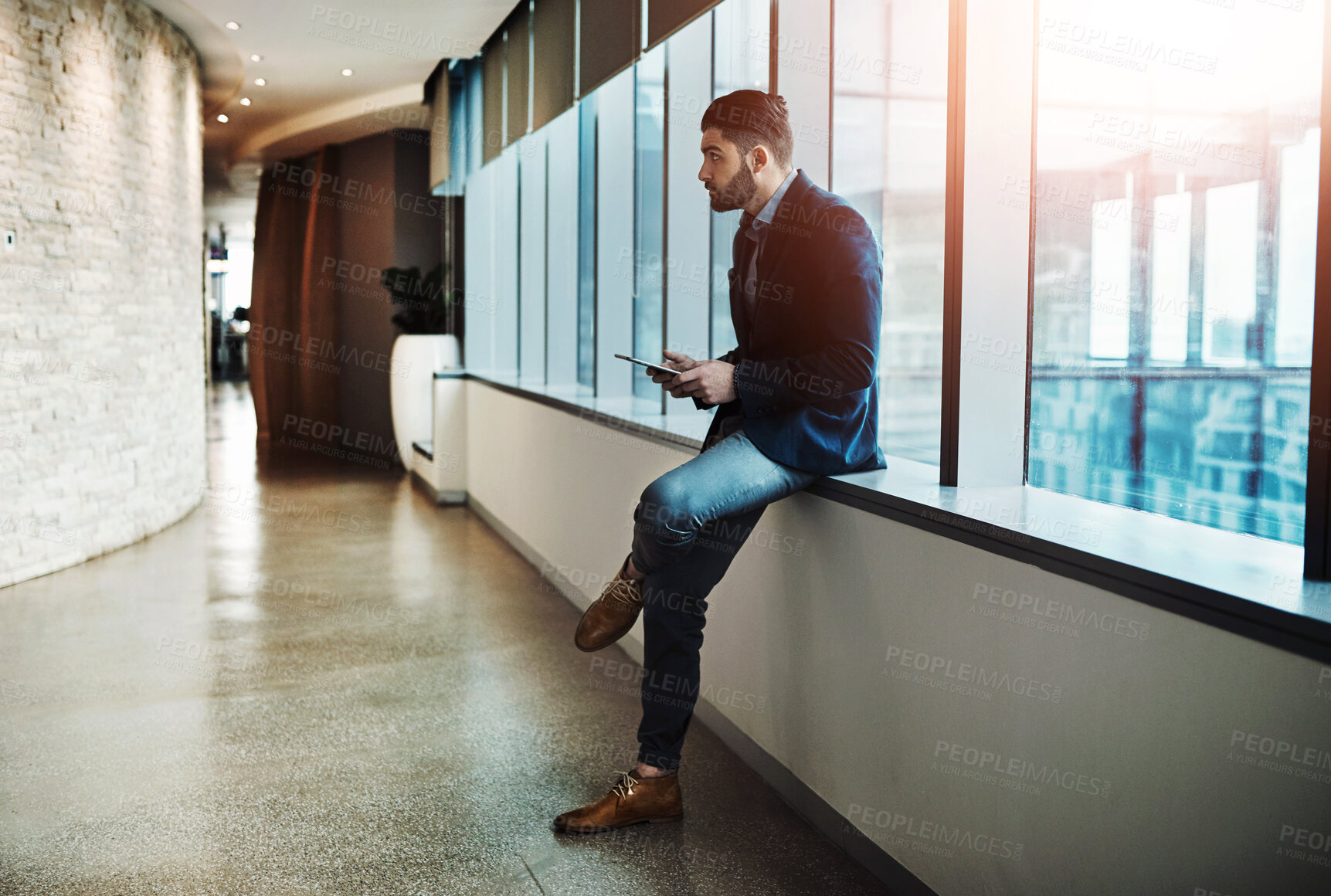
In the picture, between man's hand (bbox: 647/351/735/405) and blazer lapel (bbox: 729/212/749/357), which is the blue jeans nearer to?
man's hand (bbox: 647/351/735/405)

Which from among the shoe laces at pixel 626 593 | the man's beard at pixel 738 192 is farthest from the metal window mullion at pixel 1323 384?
the shoe laces at pixel 626 593

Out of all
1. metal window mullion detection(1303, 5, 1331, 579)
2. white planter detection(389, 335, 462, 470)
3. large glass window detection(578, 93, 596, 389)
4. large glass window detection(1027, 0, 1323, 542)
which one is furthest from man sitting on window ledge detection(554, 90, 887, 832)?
white planter detection(389, 335, 462, 470)

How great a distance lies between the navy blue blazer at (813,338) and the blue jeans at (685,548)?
76 millimetres

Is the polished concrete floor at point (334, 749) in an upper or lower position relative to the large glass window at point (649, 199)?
lower

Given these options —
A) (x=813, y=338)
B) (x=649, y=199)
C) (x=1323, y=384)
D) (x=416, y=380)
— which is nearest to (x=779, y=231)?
(x=813, y=338)

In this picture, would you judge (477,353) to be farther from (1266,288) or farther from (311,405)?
(1266,288)

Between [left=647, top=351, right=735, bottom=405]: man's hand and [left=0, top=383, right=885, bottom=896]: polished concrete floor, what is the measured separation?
1.07m

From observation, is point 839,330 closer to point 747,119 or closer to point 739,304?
point 739,304

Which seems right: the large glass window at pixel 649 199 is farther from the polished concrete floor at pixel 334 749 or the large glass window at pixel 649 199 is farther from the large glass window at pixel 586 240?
the polished concrete floor at pixel 334 749

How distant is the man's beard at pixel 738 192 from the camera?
2473 millimetres

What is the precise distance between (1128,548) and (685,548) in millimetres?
964

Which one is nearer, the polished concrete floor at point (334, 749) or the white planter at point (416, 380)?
the polished concrete floor at point (334, 749)

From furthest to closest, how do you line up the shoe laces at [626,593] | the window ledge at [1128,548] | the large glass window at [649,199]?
the large glass window at [649,199] → the shoe laces at [626,593] → the window ledge at [1128,548]

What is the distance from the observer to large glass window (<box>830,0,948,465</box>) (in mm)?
2963
